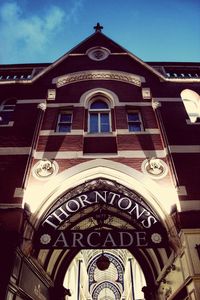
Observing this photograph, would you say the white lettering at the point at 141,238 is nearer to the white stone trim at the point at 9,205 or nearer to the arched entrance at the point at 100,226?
the arched entrance at the point at 100,226

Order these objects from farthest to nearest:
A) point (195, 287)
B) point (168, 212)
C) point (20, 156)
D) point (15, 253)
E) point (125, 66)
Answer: point (125, 66)
point (20, 156)
point (168, 212)
point (15, 253)
point (195, 287)

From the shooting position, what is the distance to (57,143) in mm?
9445

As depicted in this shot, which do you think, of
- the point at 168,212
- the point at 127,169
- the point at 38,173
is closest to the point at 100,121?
the point at 127,169

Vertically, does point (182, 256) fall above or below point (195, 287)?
above

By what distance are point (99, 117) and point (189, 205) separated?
5419mm

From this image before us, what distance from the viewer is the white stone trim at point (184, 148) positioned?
898 cm

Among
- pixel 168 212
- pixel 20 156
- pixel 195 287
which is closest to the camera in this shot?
pixel 195 287

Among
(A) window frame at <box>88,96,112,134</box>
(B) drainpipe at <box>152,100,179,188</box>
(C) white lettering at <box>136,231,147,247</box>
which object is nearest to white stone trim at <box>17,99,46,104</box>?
(A) window frame at <box>88,96,112,134</box>

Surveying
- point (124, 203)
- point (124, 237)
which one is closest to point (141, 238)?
point (124, 237)

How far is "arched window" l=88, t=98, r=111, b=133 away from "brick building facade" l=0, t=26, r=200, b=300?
0.05m

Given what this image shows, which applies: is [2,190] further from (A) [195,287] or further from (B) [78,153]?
(A) [195,287]

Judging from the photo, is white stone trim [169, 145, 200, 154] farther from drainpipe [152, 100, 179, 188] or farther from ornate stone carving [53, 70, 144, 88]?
ornate stone carving [53, 70, 144, 88]

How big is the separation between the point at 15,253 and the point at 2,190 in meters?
2.31

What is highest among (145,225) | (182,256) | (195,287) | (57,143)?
(57,143)
